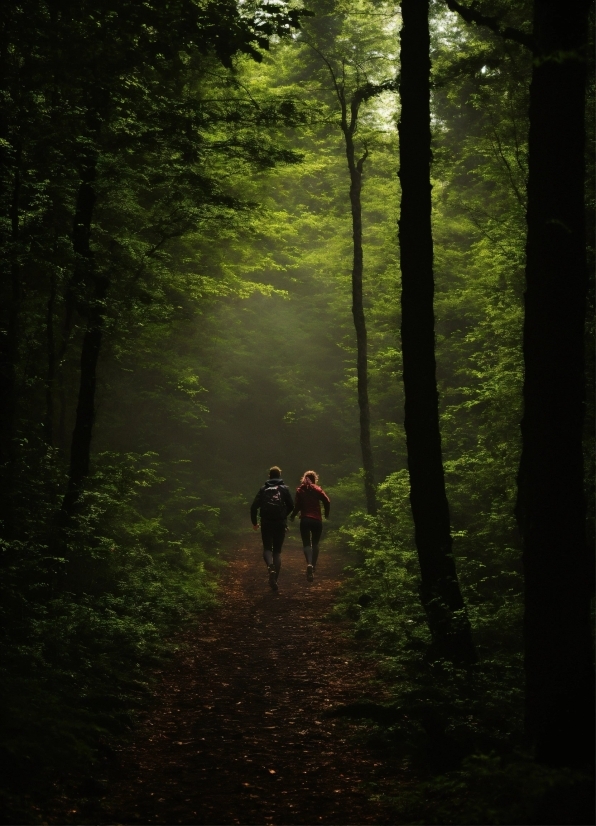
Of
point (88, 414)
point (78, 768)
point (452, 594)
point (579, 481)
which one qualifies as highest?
point (88, 414)

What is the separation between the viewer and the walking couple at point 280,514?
12859 mm

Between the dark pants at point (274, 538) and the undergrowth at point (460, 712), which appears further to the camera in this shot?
the dark pants at point (274, 538)

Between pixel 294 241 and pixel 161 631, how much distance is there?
22658mm

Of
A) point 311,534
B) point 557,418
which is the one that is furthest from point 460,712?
point 311,534

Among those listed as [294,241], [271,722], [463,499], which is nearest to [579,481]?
[271,722]

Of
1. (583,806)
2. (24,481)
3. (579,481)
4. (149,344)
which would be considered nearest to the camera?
(583,806)

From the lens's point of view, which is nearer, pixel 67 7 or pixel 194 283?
pixel 67 7

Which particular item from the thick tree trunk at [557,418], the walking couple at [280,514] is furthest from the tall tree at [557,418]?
the walking couple at [280,514]

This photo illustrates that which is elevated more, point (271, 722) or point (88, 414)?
point (88, 414)

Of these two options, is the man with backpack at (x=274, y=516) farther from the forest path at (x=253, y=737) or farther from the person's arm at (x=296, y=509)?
the forest path at (x=253, y=737)

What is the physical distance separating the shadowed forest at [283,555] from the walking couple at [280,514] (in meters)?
0.75

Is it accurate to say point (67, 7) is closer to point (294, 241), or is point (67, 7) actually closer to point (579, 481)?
point (579, 481)

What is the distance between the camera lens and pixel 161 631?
366 inches

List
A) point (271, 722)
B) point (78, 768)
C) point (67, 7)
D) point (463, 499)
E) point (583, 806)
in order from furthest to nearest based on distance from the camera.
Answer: point (463, 499)
point (67, 7)
point (271, 722)
point (78, 768)
point (583, 806)
